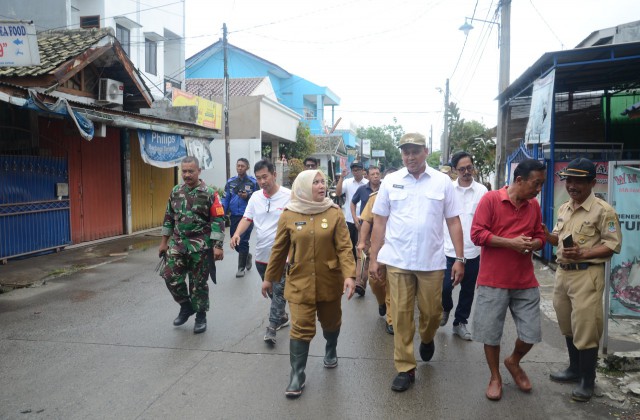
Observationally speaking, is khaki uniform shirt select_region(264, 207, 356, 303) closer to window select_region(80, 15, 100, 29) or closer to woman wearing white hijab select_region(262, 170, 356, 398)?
woman wearing white hijab select_region(262, 170, 356, 398)

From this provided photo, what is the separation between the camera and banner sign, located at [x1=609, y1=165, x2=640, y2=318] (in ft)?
15.8

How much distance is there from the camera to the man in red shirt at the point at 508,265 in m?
3.90

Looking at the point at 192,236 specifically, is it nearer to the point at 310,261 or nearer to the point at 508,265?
the point at 310,261

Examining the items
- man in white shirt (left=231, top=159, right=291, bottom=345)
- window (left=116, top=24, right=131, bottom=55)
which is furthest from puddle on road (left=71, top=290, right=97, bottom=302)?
window (left=116, top=24, right=131, bottom=55)

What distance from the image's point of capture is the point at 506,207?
398 cm

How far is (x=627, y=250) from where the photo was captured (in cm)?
497

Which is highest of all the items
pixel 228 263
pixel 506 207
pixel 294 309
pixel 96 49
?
pixel 96 49

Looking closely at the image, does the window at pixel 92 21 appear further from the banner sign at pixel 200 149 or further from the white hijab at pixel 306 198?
the white hijab at pixel 306 198

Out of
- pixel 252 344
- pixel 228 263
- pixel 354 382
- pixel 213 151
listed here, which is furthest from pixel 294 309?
pixel 213 151

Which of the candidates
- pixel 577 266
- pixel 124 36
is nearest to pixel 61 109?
pixel 577 266

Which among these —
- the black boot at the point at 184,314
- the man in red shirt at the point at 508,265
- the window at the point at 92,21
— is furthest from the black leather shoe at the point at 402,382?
the window at the point at 92,21

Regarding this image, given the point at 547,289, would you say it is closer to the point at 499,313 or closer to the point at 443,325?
the point at 443,325

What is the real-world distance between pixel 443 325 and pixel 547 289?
2.77 meters

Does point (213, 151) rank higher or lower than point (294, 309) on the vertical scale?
higher
